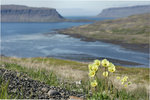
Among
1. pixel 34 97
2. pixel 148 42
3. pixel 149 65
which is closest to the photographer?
pixel 34 97

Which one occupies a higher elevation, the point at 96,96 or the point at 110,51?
the point at 96,96

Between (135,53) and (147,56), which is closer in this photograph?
(147,56)

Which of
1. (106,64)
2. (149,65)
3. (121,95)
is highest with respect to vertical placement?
(106,64)

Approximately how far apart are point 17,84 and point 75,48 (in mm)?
63347

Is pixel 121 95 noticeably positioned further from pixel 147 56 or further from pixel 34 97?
pixel 147 56

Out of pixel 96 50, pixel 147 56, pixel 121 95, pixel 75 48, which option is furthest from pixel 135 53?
pixel 121 95

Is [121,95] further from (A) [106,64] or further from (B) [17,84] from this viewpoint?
(B) [17,84]

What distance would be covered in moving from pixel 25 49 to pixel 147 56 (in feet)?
111

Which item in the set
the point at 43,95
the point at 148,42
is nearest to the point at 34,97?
the point at 43,95

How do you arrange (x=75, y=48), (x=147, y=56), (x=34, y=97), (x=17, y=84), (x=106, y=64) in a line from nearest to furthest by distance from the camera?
(x=106, y=64)
(x=34, y=97)
(x=17, y=84)
(x=147, y=56)
(x=75, y=48)

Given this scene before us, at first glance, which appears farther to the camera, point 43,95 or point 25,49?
point 25,49

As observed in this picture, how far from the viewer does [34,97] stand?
21.0 ft

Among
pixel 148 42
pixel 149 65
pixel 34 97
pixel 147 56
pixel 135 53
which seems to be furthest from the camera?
pixel 148 42

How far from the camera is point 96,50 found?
6812 centimetres
